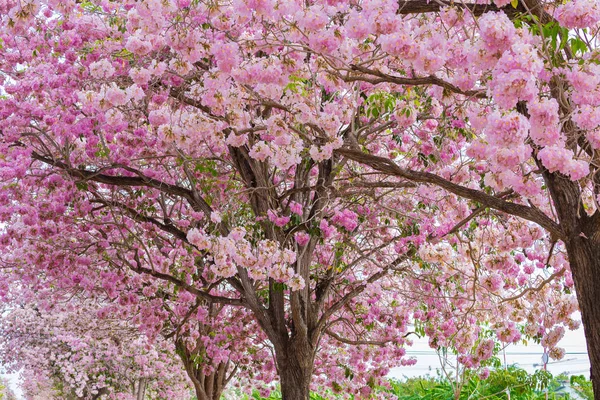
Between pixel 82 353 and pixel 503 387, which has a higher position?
pixel 82 353

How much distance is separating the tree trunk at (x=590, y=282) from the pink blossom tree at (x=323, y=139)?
10mm

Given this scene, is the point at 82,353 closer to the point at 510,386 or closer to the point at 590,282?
the point at 510,386

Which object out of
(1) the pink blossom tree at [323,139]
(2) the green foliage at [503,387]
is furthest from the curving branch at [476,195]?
(2) the green foliage at [503,387]

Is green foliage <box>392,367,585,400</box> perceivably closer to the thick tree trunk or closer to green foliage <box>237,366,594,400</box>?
green foliage <box>237,366,594,400</box>

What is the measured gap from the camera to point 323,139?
5.19 m

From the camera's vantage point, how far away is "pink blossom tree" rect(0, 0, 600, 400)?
3377mm

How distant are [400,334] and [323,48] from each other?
5.87 m

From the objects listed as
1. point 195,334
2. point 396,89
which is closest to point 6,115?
point 396,89

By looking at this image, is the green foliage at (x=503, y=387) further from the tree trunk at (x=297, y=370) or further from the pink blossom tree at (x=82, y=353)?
the pink blossom tree at (x=82, y=353)

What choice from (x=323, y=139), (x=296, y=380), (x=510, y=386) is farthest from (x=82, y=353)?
(x=323, y=139)

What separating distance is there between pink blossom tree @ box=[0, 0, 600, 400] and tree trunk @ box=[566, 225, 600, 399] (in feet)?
0.03

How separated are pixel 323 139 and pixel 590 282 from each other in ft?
7.42

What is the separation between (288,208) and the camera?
635cm

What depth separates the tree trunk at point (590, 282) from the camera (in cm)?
351
